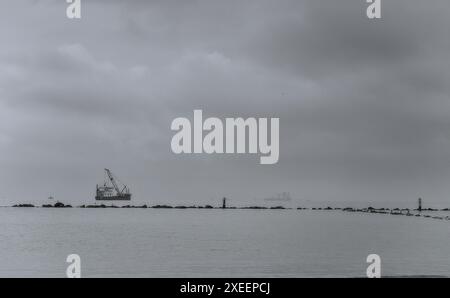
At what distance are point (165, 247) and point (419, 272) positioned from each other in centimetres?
2701

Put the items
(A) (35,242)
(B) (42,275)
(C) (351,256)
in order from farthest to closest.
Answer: (A) (35,242)
(C) (351,256)
(B) (42,275)

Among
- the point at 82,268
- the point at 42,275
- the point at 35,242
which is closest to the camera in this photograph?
the point at 42,275

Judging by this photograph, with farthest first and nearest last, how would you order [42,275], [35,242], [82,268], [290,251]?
1. [35,242]
2. [290,251]
3. [82,268]
4. [42,275]

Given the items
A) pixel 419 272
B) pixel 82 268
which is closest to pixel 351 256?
pixel 419 272

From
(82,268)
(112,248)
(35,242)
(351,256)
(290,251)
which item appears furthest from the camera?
(35,242)

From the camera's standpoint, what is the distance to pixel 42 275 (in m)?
36.8

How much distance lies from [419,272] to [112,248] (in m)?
31.1
